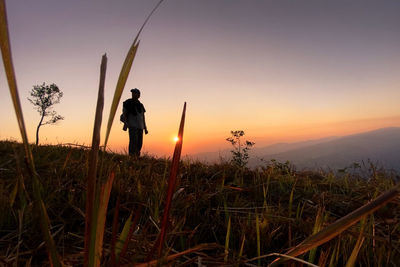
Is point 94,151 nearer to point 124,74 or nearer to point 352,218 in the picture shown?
point 124,74

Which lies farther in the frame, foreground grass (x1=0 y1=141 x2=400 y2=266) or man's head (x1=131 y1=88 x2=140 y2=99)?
man's head (x1=131 y1=88 x2=140 y2=99)

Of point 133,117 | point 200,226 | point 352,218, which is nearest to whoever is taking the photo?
point 352,218

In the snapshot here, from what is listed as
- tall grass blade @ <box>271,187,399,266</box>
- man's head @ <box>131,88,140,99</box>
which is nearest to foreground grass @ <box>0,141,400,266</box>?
tall grass blade @ <box>271,187,399,266</box>

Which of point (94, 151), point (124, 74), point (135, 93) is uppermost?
point (135, 93)

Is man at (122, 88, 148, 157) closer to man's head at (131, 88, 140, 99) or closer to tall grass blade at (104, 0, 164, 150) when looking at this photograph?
man's head at (131, 88, 140, 99)

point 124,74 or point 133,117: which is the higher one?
point 133,117

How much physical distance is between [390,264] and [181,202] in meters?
1.19

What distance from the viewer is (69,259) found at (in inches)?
36.9

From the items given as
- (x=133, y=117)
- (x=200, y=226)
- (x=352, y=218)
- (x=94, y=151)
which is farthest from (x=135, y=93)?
(x=352, y=218)

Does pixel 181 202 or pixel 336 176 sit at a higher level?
pixel 181 202

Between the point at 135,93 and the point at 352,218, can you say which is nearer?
the point at 352,218

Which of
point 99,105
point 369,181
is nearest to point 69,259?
point 99,105

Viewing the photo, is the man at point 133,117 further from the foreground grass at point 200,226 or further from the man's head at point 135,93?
the foreground grass at point 200,226

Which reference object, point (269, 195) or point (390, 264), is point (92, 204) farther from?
point (269, 195)
